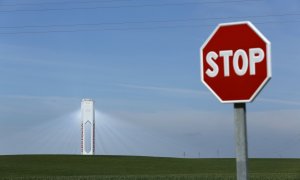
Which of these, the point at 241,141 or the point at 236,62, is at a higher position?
the point at 236,62

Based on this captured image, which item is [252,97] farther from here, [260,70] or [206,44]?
[206,44]

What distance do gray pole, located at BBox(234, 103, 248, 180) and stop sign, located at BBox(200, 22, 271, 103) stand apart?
0.14 metres

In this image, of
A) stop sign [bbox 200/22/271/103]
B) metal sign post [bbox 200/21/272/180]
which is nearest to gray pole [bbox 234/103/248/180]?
metal sign post [bbox 200/21/272/180]

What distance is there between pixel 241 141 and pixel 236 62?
790 millimetres

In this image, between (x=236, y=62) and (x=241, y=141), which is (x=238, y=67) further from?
(x=241, y=141)

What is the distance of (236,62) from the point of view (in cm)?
466

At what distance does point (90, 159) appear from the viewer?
2805 inches

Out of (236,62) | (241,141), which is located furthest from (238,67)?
(241,141)

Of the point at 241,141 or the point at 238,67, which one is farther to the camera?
the point at 241,141

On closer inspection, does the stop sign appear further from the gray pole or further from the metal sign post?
the gray pole

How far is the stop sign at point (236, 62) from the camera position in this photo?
4613 mm

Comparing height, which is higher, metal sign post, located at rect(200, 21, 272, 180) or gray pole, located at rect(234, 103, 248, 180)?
metal sign post, located at rect(200, 21, 272, 180)

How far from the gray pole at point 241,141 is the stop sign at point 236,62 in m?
0.14

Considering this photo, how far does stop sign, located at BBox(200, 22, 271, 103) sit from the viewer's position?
4613 millimetres
